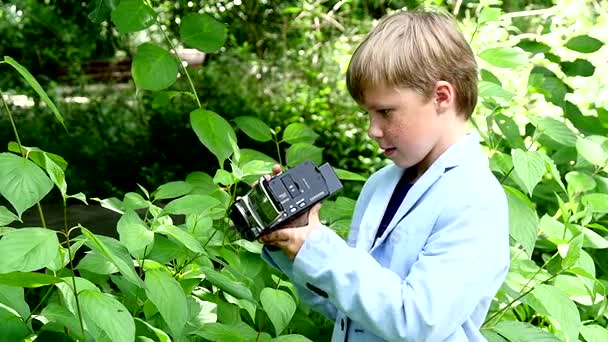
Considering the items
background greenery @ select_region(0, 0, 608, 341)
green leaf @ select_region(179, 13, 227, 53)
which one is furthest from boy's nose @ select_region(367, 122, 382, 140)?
green leaf @ select_region(179, 13, 227, 53)

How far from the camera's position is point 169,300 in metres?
1.85

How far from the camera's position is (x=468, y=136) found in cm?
199

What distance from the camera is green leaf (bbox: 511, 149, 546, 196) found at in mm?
2469

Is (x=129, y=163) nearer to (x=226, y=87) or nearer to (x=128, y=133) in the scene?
(x=128, y=133)

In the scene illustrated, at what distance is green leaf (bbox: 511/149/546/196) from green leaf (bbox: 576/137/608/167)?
0.44m

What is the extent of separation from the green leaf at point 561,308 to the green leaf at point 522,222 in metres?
0.16

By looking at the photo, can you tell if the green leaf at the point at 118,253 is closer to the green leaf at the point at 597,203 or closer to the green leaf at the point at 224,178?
the green leaf at the point at 224,178

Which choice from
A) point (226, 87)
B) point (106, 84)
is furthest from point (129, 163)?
point (106, 84)

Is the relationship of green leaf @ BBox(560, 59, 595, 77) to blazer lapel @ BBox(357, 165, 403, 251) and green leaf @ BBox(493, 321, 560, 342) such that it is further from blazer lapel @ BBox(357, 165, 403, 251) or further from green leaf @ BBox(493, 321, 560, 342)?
blazer lapel @ BBox(357, 165, 403, 251)

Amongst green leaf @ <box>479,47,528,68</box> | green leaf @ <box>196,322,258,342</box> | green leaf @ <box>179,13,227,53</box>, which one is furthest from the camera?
green leaf @ <box>479,47,528,68</box>

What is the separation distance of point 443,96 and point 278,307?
0.55 meters

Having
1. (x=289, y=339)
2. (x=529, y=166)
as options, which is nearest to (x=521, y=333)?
(x=529, y=166)

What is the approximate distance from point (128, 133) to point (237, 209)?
291 inches

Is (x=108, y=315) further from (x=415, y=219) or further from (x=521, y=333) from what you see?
(x=521, y=333)
